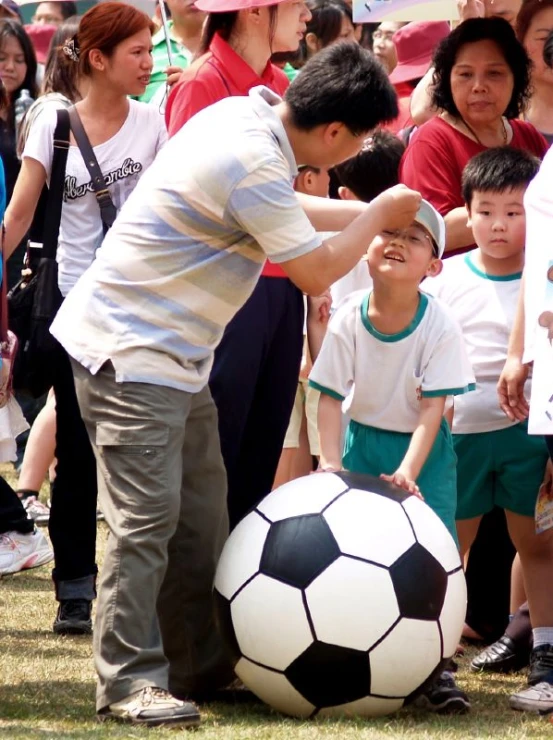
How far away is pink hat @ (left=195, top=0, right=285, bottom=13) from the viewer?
4.65m

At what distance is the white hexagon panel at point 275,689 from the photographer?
13.2 ft

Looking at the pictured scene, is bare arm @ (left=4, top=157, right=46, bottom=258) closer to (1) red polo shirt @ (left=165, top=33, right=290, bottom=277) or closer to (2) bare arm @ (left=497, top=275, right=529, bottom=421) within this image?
(1) red polo shirt @ (left=165, top=33, right=290, bottom=277)

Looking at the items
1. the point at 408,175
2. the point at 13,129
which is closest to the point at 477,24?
the point at 408,175

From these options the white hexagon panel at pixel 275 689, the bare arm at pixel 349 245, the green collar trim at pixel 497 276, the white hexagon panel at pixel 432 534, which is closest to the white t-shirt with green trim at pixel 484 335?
the green collar trim at pixel 497 276

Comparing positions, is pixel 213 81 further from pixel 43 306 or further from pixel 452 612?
pixel 452 612

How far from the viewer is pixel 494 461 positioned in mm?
4891

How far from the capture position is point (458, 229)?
524 cm

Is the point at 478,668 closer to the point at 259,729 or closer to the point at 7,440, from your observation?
the point at 259,729

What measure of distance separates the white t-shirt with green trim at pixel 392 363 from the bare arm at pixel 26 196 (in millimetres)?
1459

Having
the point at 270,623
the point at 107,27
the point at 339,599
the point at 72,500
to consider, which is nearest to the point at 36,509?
the point at 72,500

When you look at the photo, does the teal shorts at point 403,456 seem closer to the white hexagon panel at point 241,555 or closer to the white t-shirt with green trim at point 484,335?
the white t-shirt with green trim at point 484,335

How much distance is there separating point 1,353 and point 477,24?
2.24 metres

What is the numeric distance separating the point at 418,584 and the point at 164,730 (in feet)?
2.65

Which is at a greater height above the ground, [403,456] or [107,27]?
[107,27]
